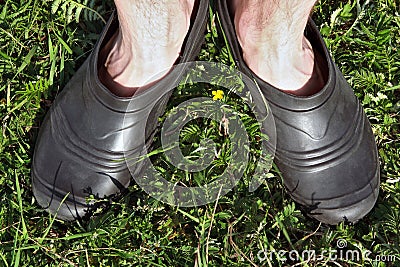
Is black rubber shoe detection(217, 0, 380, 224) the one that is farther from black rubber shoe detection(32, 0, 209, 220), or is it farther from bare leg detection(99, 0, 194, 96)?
black rubber shoe detection(32, 0, 209, 220)

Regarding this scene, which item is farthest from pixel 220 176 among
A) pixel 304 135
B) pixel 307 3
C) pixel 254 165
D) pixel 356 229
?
pixel 307 3

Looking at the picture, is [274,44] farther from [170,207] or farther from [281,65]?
[170,207]

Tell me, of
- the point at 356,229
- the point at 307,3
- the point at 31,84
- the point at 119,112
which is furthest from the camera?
the point at 31,84

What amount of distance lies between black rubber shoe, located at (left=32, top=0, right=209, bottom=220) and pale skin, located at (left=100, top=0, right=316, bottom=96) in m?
0.07

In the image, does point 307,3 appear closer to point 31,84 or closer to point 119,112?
point 119,112

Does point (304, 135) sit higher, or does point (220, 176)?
point (304, 135)

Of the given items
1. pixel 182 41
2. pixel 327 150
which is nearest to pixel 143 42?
pixel 182 41

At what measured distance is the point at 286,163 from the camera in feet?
7.17

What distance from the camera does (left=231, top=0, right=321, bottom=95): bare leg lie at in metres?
1.98

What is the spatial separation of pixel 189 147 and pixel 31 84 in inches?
25.0

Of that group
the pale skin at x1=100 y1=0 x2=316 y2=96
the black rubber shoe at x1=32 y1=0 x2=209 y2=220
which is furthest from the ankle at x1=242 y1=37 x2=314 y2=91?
the black rubber shoe at x1=32 y1=0 x2=209 y2=220

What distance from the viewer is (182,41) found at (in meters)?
2.14

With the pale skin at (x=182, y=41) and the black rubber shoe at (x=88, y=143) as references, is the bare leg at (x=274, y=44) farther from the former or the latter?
the black rubber shoe at (x=88, y=143)

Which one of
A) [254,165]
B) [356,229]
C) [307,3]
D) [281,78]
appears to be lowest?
[356,229]
